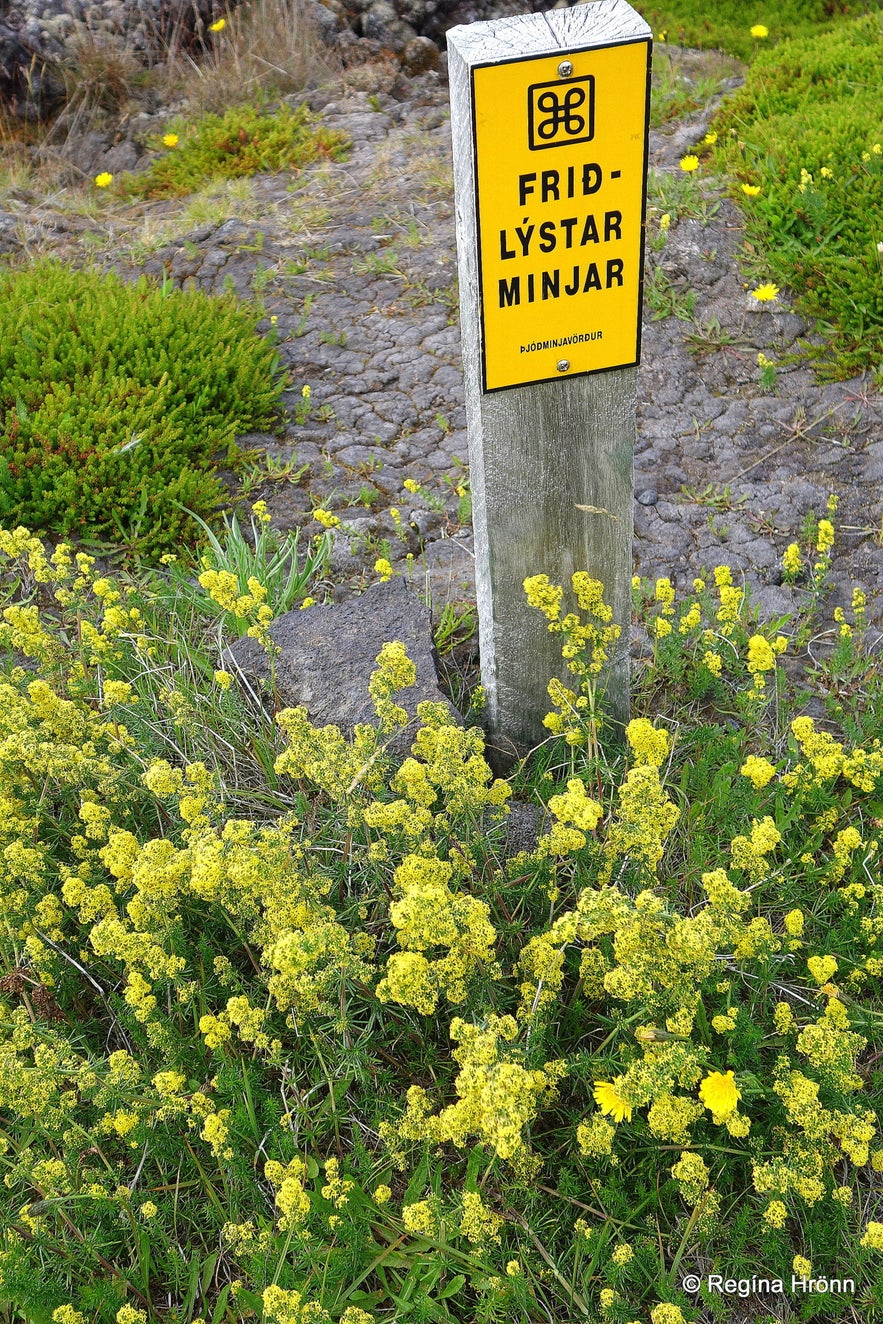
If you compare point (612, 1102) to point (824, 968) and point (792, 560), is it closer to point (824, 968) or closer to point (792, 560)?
point (824, 968)

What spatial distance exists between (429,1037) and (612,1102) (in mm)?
670

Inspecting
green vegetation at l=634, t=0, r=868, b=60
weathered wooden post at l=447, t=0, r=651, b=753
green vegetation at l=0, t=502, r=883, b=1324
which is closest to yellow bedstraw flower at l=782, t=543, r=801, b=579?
green vegetation at l=0, t=502, r=883, b=1324

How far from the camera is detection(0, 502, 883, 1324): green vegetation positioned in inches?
79.7

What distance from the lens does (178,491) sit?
446 centimetres

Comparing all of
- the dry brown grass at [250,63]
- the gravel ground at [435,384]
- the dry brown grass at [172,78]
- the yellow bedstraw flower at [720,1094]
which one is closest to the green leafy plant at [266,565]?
the gravel ground at [435,384]

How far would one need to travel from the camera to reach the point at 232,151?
743 centimetres

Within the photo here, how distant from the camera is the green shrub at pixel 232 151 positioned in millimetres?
7266

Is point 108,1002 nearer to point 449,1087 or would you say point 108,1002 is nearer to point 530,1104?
point 449,1087

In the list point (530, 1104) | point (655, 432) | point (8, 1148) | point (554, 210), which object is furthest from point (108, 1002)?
point (655, 432)

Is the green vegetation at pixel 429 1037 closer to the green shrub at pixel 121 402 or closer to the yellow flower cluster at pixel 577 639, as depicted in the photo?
the yellow flower cluster at pixel 577 639

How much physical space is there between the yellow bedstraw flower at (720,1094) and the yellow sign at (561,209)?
1734 mm

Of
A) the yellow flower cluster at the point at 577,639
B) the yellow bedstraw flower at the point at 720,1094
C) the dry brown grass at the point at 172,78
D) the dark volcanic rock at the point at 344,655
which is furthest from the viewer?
the dry brown grass at the point at 172,78

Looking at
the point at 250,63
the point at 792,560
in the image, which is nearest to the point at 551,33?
the point at 792,560

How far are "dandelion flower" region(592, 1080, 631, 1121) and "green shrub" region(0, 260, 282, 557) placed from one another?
3097 millimetres
